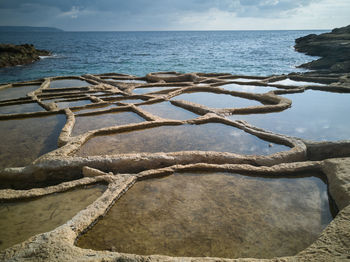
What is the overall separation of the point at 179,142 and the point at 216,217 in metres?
2.17

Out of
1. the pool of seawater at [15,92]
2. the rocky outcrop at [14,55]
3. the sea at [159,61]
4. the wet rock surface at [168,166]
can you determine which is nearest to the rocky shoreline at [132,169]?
the wet rock surface at [168,166]

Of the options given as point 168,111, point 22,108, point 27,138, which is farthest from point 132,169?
point 22,108

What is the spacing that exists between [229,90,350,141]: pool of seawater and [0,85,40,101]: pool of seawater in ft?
27.2

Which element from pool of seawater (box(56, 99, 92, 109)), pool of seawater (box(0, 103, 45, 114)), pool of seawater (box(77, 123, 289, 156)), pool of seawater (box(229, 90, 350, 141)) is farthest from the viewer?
pool of seawater (box(56, 99, 92, 109))

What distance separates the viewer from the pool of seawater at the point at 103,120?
5617 mm

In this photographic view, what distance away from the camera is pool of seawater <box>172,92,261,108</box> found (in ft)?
24.3

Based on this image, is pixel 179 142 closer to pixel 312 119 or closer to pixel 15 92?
pixel 312 119

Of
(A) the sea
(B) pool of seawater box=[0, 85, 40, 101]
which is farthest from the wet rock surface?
(A) the sea

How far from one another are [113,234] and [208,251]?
37.6 inches

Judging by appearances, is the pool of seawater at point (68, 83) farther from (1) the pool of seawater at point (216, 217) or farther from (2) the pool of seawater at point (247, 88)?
(1) the pool of seawater at point (216, 217)

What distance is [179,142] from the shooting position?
4.60 meters

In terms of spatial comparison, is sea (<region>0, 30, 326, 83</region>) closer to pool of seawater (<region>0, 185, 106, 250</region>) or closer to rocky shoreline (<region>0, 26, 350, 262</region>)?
rocky shoreline (<region>0, 26, 350, 262</region>)

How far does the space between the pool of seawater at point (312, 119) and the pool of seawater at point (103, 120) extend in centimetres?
263

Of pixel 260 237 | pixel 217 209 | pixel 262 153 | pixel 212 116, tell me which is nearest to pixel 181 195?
pixel 217 209
